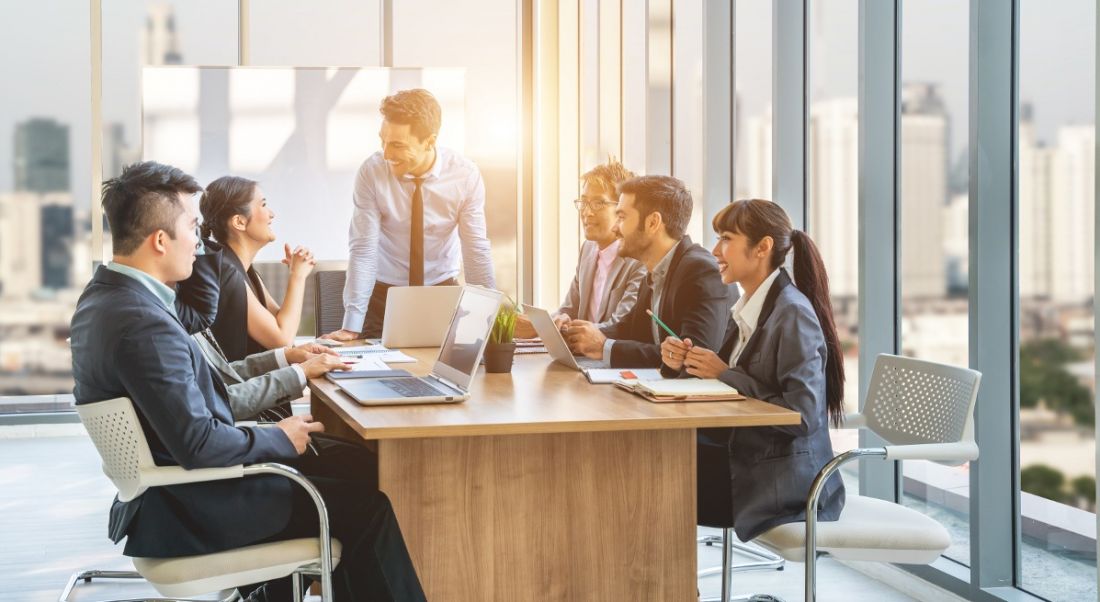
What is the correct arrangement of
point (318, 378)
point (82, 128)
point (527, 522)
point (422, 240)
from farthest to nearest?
point (82, 128) < point (422, 240) < point (318, 378) < point (527, 522)

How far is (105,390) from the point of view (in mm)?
2570

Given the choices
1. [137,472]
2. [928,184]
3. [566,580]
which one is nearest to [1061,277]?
[928,184]

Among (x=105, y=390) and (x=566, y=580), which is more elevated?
(x=105, y=390)

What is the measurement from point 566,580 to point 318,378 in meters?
1.12

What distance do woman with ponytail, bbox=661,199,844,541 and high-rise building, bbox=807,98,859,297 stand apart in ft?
3.59

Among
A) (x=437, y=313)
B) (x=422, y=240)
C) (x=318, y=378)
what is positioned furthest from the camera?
(x=422, y=240)

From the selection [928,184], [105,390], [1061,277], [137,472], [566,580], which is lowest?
[566,580]

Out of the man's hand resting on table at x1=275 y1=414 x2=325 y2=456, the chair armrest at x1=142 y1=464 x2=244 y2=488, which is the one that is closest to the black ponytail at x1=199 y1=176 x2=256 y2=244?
the man's hand resting on table at x1=275 y1=414 x2=325 y2=456

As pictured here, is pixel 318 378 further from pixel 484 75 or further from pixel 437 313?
pixel 484 75

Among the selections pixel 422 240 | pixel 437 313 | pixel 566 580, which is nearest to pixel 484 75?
pixel 422 240

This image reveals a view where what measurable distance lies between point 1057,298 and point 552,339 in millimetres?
1596

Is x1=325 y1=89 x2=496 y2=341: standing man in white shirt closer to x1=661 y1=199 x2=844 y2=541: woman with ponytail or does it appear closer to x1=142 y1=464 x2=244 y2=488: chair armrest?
x1=661 y1=199 x2=844 y2=541: woman with ponytail

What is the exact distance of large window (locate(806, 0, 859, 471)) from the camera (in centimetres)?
423

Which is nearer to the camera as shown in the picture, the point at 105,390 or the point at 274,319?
the point at 105,390
